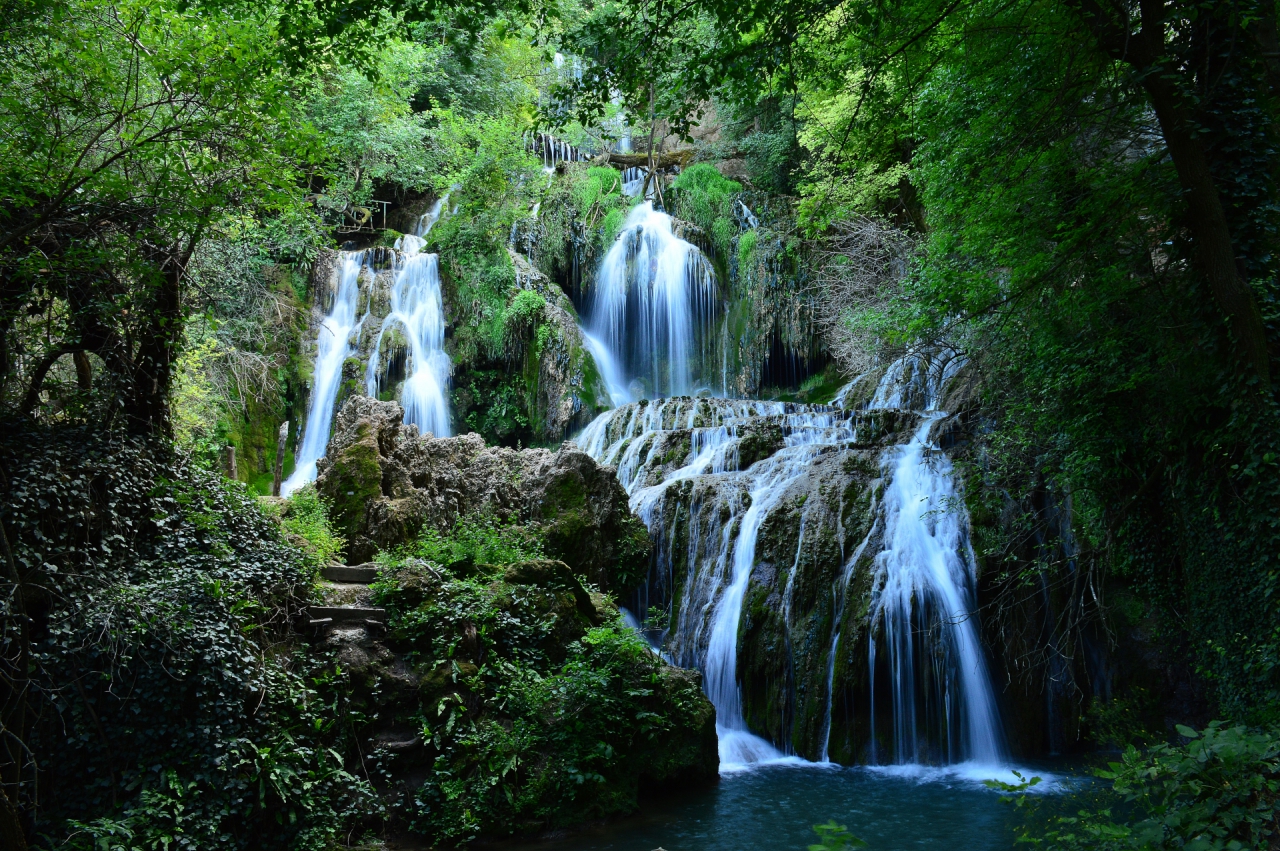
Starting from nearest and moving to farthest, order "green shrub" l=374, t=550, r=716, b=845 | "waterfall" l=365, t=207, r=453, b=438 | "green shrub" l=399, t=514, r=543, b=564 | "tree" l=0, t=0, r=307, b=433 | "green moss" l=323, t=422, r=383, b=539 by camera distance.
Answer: "tree" l=0, t=0, r=307, b=433 → "green shrub" l=374, t=550, r=716, b=845 → "green shrub" l=399, t=514, r=543, b=564 → "green moss" l=323, t=422, r=383, b=539 → "waterfall" l=365, t=207, r=453, b=438

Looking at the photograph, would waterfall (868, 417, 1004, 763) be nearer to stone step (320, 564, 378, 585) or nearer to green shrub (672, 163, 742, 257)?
stone step (320, 564, 378, 585)

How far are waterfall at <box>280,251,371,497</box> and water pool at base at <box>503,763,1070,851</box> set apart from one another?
40.1ft

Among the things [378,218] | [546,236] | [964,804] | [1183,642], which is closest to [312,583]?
[964,804]

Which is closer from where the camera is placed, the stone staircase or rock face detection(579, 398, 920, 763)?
the stone staircase

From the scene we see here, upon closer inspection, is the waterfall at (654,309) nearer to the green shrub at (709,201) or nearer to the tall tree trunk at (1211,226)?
the green shrub at (709,201)

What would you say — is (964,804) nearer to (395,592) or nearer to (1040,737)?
(1040,737)

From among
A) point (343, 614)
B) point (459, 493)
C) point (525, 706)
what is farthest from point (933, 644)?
point (343, 614)

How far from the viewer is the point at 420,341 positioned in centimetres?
2023

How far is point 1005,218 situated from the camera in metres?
8.09

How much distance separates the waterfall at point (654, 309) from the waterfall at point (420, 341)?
4.39 m

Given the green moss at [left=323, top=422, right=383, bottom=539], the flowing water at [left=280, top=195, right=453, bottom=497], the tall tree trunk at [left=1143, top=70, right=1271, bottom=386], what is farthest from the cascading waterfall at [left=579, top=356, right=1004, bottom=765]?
the flowing water at [left=280, top=195, right=453, bottom=497]

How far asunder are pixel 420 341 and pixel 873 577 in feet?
45.1

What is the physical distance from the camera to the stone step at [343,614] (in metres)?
7.83

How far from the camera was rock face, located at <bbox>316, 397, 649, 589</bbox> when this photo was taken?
388 inches
